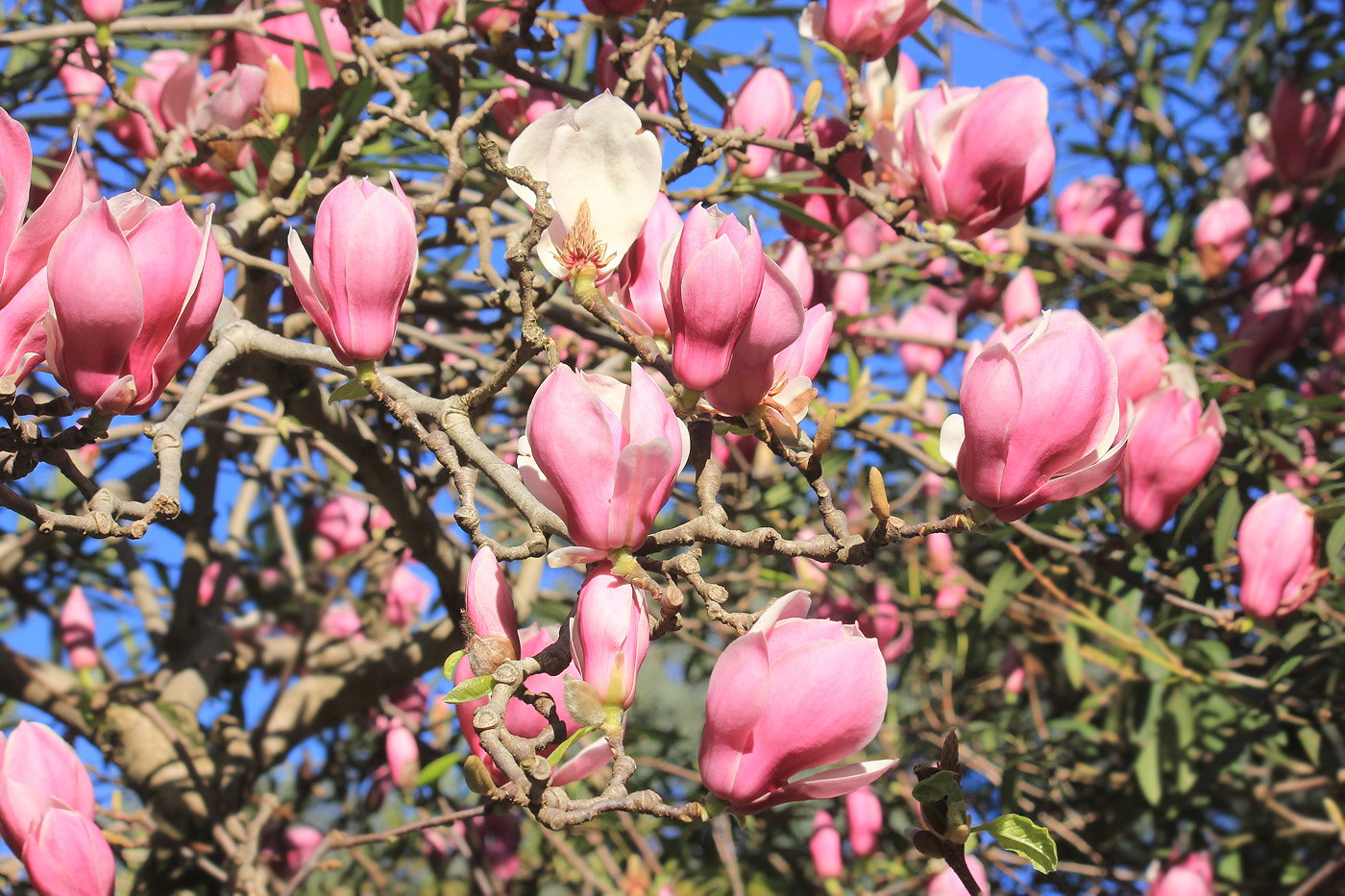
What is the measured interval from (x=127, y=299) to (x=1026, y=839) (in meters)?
0.56

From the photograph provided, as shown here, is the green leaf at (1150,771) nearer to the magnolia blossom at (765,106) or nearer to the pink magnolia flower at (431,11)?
the magnolia blossom at (765,106)

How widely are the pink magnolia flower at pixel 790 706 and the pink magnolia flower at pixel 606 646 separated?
1.8 inches

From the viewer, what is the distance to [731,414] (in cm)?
66

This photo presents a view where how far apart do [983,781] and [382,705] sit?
1.33 m

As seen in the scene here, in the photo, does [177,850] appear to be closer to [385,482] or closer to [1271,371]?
[385,482]

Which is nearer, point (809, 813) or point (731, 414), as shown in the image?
point (731, 414)

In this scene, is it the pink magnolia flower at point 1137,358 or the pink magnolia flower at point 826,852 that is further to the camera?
the pink magnolia flower at point 826,852

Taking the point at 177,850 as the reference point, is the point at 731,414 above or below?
above

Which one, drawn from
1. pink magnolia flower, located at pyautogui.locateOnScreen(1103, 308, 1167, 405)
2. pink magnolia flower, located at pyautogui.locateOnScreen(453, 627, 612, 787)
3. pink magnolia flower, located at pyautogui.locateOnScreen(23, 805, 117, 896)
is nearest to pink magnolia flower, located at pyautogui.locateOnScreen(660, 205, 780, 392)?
pink magnolia flower, located at pyautogui.locateOnScreen(453, 627, 612, 787)

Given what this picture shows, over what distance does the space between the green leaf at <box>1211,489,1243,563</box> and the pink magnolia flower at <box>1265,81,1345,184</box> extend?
3.11 ft

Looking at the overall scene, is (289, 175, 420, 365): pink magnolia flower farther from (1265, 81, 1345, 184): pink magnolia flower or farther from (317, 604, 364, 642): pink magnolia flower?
(1265, 81, 1345, 184): pink magnolia flower

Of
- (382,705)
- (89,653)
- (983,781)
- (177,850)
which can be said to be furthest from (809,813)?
(89,653)

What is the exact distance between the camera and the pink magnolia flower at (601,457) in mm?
523

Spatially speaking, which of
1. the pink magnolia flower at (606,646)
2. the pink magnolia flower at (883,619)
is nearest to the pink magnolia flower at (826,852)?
the pink magnolia flower at (883,619)
